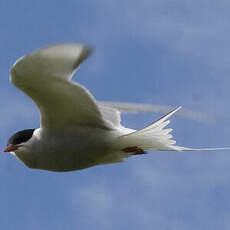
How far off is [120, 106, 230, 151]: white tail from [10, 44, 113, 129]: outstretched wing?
1.20ft

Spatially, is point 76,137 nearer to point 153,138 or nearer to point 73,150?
point 73,150

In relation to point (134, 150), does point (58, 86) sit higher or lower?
higher

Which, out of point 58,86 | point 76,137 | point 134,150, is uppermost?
point 58,86

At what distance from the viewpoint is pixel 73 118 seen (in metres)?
10.0

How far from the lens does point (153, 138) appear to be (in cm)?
1009

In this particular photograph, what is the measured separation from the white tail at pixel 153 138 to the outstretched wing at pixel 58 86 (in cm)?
37

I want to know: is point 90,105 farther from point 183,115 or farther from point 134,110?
→ point 134,110

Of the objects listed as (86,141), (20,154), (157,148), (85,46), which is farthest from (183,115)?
(85,46)

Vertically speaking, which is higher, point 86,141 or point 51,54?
point 51,54

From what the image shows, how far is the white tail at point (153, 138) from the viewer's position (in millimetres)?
9791

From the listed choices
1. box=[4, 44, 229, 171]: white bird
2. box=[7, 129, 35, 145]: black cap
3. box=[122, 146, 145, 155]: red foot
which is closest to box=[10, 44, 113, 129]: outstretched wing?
box=[4, 44, 229, 171]: white bird

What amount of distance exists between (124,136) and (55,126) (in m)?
0.95

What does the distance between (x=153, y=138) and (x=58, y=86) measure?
1.68 meters

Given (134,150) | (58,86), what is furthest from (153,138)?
(58,86)
